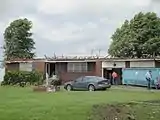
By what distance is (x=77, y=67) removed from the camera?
58188 millimetres

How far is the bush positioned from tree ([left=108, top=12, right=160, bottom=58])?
1452 centimetres

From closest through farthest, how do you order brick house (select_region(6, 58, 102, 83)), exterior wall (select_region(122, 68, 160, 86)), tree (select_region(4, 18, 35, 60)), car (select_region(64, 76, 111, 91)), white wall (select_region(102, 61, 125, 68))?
car (select_region(64, 76, 111, 91)) → exterior wall (select_region(122, 68, 160, 86)) → white wall (select_region(102, 61, 125, 68)) → brick house (select_region(6, 58, 102, 83)) → tree (select_region(4, 18, 35, 60))

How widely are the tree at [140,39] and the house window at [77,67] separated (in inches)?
322

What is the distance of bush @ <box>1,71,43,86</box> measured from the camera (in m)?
54.8

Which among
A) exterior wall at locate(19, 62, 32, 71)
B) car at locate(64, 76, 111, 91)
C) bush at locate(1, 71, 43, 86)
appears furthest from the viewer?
exterior wall at locate(19, 62, 32, 71)

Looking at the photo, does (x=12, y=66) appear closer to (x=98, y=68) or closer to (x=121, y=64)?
(x=98, y=68)

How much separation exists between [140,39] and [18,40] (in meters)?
19.1

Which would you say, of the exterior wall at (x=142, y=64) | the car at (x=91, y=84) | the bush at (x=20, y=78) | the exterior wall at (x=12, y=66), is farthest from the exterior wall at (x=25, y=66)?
the car at (x=91, y=84)

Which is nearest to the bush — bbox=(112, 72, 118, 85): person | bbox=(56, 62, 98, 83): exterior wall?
bbox=(56, 62, 98, 83): exterior wall

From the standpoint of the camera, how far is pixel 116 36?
6819 cm

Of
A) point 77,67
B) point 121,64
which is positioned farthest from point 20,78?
point 121,64

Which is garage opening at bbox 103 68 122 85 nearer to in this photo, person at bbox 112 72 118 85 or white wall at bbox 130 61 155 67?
person at bbox 112 72 118 85

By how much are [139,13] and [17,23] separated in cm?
1928

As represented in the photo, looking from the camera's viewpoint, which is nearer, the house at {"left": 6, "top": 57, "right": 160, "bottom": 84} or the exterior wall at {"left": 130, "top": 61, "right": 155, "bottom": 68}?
the exterior wall at {"left": 130, "top": 61, "right": 155, "bottom": 68}
